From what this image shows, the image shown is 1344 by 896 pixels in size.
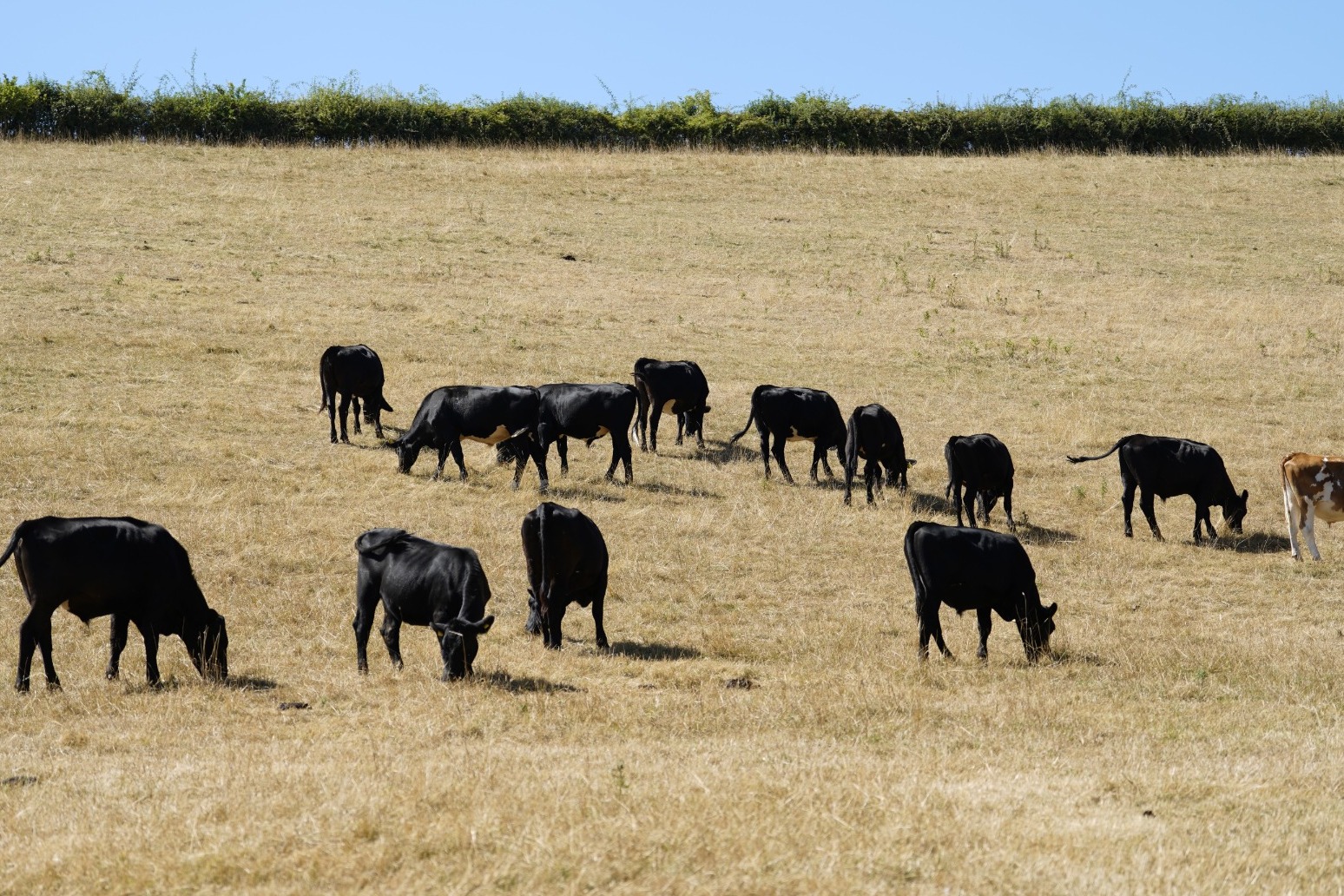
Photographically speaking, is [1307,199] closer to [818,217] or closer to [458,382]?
[818,217]

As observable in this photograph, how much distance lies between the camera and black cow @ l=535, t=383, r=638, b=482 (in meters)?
19.8

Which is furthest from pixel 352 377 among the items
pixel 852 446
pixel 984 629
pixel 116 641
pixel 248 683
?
pixel 984 629

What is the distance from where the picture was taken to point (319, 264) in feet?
113

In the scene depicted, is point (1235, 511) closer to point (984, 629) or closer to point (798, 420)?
point (798, 420)

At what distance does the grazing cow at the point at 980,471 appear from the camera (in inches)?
711

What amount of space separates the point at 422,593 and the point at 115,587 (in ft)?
7.57

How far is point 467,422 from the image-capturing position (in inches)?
771

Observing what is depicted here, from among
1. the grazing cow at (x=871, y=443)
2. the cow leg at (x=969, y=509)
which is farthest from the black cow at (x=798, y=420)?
the cow leg at (x=969, y=509)

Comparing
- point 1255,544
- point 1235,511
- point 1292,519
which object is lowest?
point 1255,544

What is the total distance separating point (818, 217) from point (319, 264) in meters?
15.7

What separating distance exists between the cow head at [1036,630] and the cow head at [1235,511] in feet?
24.4

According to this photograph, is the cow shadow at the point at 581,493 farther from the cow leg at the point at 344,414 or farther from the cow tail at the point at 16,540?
the cow tail at the point at 16,540

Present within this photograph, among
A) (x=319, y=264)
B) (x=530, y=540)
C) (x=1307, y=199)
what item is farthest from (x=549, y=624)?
(x=1307, y=199)

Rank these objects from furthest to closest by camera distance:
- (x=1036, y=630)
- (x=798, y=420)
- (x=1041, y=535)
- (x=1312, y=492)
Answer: (x=798, y=420)
(x=1041, y=535)
(x=1312, y=492)
(x=1036, y=630)
